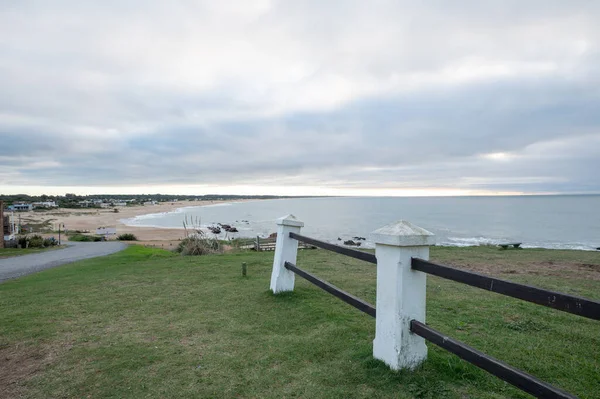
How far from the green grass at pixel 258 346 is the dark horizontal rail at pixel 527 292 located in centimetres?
104

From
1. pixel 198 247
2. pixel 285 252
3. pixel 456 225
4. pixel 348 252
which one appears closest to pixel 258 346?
pixel 348 252

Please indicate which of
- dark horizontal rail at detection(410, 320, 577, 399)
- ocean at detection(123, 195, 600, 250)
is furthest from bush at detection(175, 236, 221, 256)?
dark horizontal rail at detection(410, 320, 577, 399)

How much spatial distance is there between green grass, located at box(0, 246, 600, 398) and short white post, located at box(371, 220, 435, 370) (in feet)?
0.60

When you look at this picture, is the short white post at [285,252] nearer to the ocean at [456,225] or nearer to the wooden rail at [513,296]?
the wooden rail at [513,296]

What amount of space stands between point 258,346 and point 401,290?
194cm

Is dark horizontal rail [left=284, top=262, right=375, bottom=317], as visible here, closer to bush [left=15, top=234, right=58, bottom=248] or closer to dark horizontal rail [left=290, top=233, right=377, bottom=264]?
dark horizontal rail [left=290, top=233, right=377, bottom=264]

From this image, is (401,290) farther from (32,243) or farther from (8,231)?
(8,231)

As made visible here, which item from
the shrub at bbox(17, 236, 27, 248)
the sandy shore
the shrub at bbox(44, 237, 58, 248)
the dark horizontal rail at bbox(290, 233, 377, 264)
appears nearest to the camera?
the dark horizontal rail at bbox(290, 233, 377, 264)

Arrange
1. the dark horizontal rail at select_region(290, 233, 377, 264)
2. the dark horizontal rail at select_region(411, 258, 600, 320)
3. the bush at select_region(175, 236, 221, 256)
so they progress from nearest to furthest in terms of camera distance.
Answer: the dark horizontal rail at select_region(411, 258, 600, 320) → the dark horizontal rail at select_region(290, 233, 377, 264) → the bush at select_region(175, 236, 221, 256)

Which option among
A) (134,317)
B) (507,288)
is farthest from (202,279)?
(507,288)

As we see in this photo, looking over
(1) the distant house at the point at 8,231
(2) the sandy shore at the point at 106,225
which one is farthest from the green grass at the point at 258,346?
(1) the distant house at the point at 8,231

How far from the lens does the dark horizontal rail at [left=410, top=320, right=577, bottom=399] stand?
7.31 ft

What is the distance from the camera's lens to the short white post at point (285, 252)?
630 cm

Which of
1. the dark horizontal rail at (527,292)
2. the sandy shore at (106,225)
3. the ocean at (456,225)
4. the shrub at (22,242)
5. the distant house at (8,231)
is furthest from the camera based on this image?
the ocean at (456,225)
